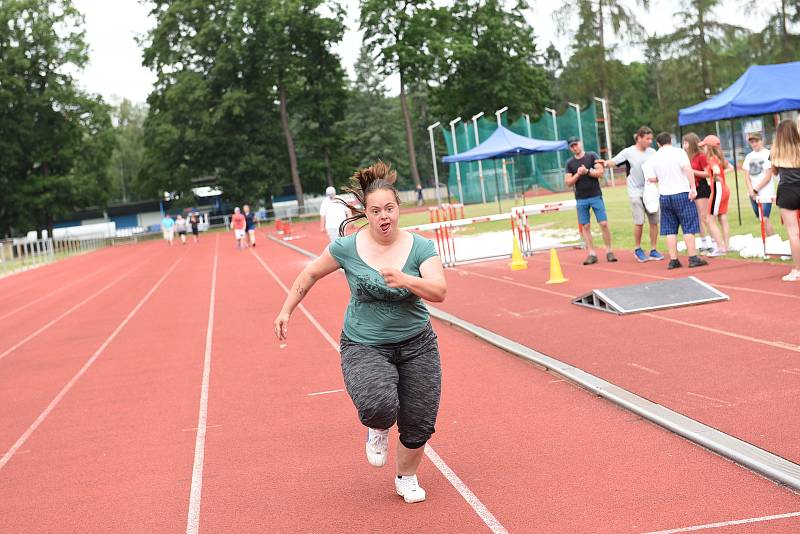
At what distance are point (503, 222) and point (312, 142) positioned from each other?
4190cm

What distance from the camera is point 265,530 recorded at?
4.86m

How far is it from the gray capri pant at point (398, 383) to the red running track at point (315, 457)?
464 mm

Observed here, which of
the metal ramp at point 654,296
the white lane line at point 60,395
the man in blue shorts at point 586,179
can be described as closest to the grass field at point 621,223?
the man in blue shorts at point 586,179

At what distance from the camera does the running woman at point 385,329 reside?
15.6ft

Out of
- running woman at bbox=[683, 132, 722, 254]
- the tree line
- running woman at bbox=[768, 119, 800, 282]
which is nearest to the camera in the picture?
running woman at bbox=[768, 119, 800, 282]

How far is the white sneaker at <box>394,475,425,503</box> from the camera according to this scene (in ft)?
16.6

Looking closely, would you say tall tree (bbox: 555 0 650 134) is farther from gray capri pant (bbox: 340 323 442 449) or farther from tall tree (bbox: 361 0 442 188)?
gray capri pant (bbox: 340 323 442 449)

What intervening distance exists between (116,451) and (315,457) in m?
1.62

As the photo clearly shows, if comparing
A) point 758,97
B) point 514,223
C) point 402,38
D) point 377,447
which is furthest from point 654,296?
point 402,38

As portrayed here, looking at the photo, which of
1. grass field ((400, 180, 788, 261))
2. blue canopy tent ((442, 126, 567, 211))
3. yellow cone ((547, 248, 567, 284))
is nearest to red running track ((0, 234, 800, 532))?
yellow cone ((547, 248, 567, 284))

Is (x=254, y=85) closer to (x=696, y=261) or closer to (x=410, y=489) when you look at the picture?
(x=696, y=261)

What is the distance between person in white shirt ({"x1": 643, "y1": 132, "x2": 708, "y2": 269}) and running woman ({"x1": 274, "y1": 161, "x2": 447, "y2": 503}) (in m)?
8.71

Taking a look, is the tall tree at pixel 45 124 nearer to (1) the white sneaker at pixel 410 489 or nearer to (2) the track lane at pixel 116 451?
(2) the track lane at pixel 116 451

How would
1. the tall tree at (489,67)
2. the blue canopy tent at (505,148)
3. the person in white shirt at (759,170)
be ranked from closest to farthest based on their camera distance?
the person in white shirt at (759,170) < the blue canopy tent at (505,148) < the tall tree at (489,67)
